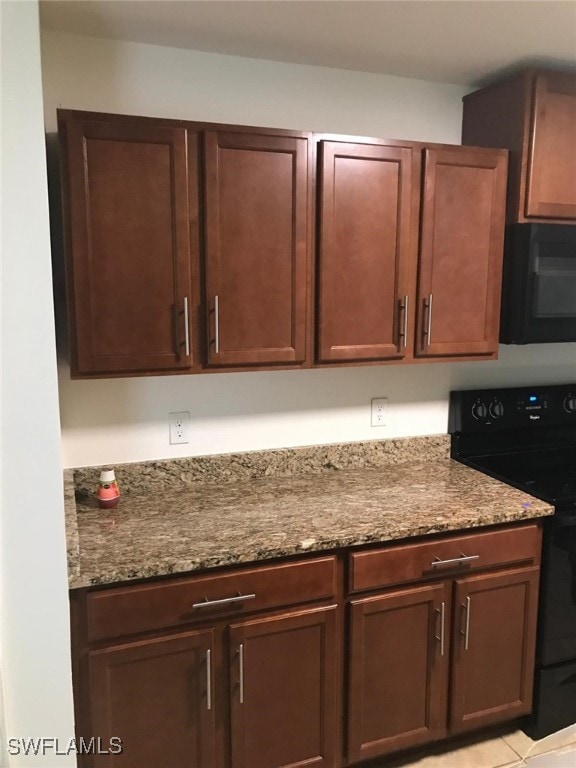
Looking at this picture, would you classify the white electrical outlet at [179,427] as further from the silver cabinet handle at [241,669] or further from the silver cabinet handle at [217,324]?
the silver cabinet handle at [241,669]

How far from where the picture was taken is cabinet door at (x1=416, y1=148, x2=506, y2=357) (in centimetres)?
219

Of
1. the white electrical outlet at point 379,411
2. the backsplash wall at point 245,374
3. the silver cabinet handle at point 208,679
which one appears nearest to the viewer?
the silver cabinet handle at point 208,679

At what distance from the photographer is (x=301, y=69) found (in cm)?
225

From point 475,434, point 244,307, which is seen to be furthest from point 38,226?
point 475,434

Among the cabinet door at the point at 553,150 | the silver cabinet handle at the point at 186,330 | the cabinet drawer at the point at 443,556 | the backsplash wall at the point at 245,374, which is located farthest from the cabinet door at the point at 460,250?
the silver cabinet handle at the point at 186,330

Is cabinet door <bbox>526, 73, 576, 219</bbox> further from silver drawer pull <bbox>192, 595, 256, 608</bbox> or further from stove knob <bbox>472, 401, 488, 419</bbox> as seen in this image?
silver drawer pull <bbox>192, 595, 256, 608</bbox>

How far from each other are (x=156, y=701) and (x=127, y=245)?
1.33 metres

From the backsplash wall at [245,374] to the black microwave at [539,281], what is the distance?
0.36 metres

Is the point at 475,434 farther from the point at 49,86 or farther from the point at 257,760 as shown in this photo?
the point at 49,86

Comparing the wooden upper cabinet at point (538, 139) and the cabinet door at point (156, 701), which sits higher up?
the wooden upper cabinet at point (538, 139)

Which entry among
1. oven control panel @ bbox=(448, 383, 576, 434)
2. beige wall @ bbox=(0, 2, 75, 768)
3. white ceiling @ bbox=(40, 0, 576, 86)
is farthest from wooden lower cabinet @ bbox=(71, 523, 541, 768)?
white ceiling @ bbox=(40, 0, 576, 86)

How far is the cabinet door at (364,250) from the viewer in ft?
6.79

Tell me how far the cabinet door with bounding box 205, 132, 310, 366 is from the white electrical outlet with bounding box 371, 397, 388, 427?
0.61m

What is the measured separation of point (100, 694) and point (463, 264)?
1803 mm
